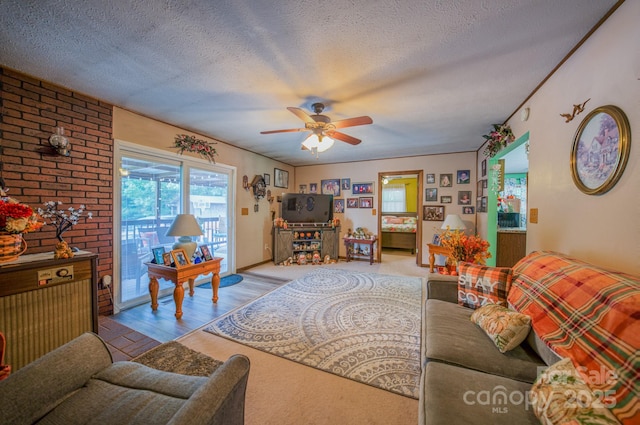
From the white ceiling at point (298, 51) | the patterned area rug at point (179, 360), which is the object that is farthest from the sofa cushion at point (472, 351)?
the white ceiling at point (298, 51)

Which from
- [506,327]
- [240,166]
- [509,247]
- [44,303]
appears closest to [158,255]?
[44,303]

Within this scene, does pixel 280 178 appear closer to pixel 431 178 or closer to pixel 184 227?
pixel 184 227

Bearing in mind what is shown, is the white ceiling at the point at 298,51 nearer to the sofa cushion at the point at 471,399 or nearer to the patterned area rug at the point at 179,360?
the sofa cushion at the point at 471,399

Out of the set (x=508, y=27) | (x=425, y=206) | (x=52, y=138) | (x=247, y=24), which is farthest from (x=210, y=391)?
(x=425, y=206)

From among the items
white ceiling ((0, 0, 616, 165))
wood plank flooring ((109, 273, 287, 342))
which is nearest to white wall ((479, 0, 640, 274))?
white ceiling ((0, 0, 616, 165))

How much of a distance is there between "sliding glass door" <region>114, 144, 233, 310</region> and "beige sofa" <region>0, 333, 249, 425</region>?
194 cm

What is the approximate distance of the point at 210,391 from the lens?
81 cm

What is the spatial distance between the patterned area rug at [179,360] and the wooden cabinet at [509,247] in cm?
383

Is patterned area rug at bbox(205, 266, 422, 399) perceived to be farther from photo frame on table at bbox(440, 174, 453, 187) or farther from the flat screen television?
photo frame on table at bbox(440, 174, 453, 187)

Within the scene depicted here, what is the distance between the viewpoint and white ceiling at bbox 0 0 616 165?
4.41ft

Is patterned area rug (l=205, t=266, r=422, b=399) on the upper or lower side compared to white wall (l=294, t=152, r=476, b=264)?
lower

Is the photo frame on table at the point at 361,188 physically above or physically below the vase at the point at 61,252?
above

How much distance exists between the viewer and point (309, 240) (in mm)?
5293

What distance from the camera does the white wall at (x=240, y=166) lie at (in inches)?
109
